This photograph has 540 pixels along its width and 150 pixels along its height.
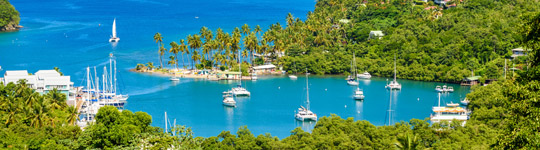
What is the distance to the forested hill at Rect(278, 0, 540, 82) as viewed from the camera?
87625mm

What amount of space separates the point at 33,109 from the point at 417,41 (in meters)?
57.7

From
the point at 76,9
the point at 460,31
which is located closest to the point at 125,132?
the point at 460,31

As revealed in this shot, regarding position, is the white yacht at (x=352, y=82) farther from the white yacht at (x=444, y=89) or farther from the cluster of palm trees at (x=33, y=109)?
the cluster of palm trees at (x=33, y=109)

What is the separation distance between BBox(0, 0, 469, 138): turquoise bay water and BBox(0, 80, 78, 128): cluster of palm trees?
33.1ft

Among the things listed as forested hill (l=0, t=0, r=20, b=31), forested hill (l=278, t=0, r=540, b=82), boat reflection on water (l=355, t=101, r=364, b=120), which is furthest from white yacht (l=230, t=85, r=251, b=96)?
forested hill (l=0, t=0, r=20, b=31)

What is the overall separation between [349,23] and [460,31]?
2197 centimetres

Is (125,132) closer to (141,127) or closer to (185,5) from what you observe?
(141,127)

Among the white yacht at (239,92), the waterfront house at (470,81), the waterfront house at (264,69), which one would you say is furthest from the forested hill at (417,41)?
the white yacht at (239,92)

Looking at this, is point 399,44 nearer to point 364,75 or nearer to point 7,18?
point 364,75

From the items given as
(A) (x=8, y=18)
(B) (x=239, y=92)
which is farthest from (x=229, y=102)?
(A) (x=8, y=18)

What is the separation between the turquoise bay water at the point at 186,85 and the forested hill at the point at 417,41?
2930 mm

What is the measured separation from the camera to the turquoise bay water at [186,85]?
230 ft

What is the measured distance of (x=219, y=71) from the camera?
296 ft

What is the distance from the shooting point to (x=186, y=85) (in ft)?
280
